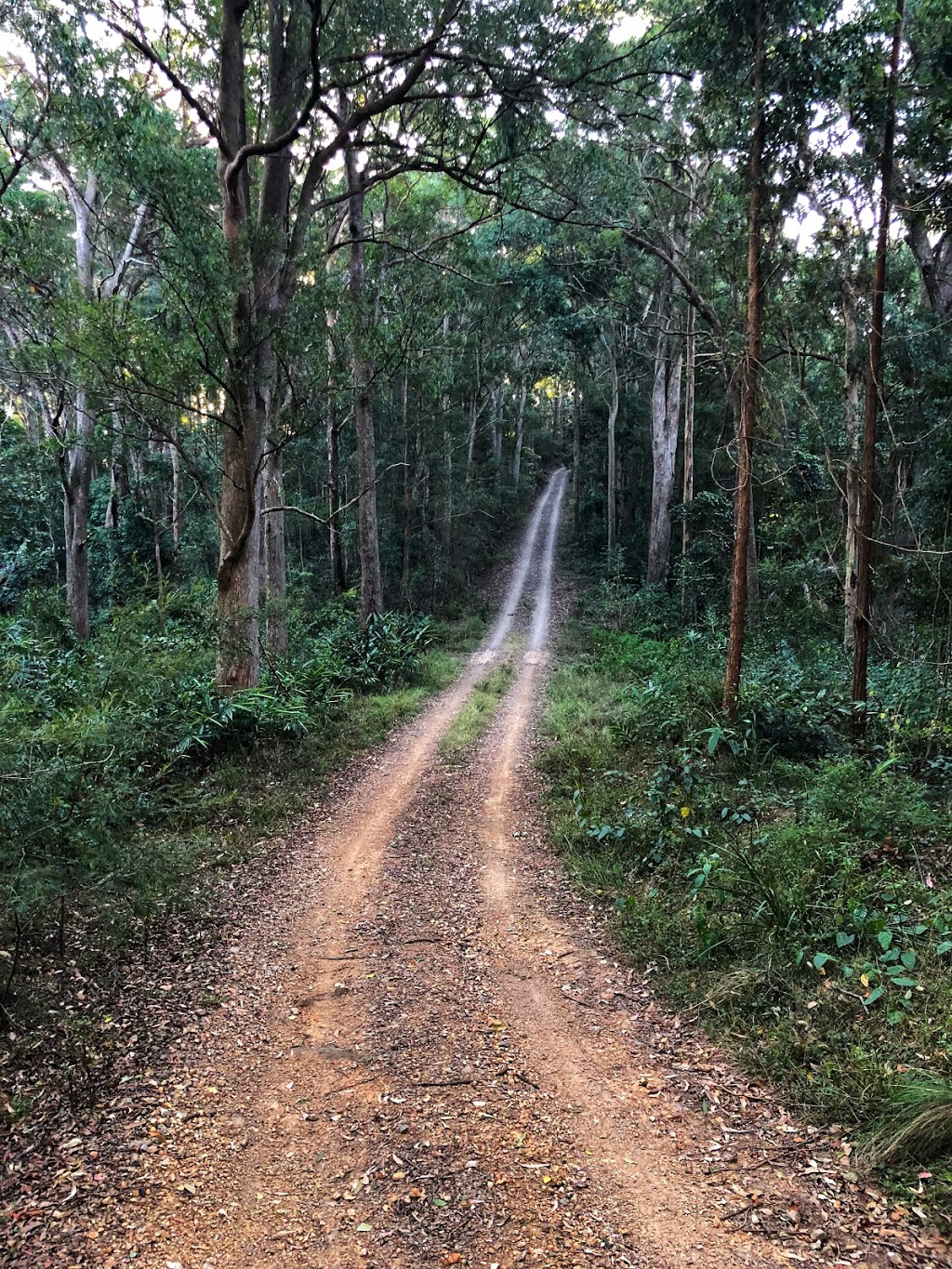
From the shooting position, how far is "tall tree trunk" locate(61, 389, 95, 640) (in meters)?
14.3

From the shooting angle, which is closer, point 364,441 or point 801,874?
point 801,874

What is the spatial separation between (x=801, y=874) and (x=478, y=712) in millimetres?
7998

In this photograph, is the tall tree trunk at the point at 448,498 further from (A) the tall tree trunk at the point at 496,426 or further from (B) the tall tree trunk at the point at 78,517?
(B) the tall tree trunk at the point at 78,517

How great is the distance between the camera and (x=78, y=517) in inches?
583

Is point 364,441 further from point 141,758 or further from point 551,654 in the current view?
point 141,758

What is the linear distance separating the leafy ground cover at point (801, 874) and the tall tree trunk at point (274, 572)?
6.11m

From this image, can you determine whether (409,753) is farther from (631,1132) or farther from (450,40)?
(450,40)

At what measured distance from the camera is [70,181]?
13.6 metres

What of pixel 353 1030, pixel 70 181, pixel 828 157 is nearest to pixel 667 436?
pixel 828 157

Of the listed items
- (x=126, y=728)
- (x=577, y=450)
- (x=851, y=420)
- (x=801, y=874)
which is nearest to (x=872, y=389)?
(x=851, y=420)

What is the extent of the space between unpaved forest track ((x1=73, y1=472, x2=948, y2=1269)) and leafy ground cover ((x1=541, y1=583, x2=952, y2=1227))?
323 millimetres

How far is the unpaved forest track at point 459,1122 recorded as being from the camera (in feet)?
9.75

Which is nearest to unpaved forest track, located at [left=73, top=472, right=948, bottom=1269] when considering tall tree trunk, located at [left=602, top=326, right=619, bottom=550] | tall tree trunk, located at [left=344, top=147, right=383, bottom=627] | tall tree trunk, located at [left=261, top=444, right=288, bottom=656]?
tall tree trunk, located at [left=261, top=444, right=288, bottom=656]

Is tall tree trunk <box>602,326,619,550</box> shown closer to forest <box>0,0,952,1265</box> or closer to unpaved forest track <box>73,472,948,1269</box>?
forest <box>0,0,952,1265</box>
